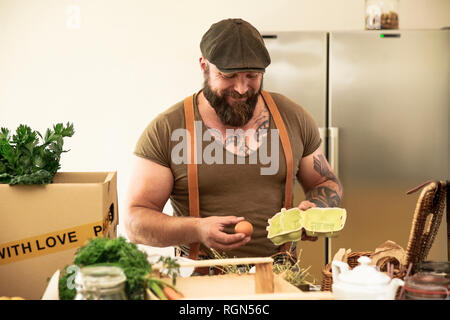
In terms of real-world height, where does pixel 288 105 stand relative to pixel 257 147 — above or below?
above

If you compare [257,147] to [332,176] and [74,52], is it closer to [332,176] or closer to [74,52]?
[332,176]

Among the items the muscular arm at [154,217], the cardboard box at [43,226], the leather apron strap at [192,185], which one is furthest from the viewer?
the leather apron strap at [192,185]

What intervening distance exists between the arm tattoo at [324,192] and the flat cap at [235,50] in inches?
19.2

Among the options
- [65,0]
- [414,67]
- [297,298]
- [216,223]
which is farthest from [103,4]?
[297,298]

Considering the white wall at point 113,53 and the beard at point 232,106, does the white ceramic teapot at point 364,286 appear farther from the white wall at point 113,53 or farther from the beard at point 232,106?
the white wall at point 113,53

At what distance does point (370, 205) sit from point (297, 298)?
2.73m

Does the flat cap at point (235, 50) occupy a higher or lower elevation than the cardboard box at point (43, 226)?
higher

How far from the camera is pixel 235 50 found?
2.21 m

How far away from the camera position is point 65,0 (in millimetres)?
4289

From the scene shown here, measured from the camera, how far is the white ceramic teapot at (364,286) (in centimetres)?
124

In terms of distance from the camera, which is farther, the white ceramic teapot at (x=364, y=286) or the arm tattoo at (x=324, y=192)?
the arm tattoo at (x=324, y=192)

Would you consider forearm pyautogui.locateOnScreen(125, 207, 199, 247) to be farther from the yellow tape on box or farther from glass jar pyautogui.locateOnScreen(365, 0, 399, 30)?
glass jar pyautogui.locateOnScreen(365, 0, 399, 30)

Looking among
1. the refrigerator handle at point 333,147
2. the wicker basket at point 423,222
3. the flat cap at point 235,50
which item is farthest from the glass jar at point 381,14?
the wicker basket at point 423,222

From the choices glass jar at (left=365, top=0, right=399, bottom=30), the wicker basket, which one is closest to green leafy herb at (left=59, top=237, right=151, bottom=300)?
the wicker basket
